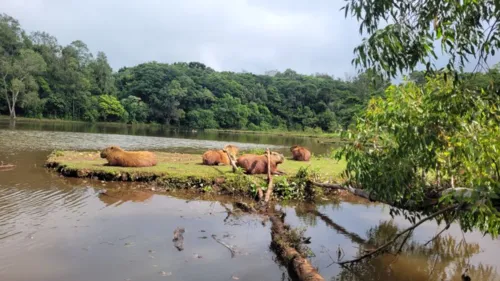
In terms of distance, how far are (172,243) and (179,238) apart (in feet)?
0.69

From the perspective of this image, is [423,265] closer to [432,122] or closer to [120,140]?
[432,122]

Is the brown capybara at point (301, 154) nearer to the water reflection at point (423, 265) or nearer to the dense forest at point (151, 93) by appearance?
the water reflection at point (423, 265)

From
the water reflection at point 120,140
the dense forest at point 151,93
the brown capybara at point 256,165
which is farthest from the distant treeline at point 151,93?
the brown capybara at point 256,165

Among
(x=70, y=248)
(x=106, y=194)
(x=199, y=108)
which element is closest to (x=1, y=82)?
(x=199, y=108)

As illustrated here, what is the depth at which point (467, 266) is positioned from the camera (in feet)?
26.5

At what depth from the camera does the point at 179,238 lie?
8242mm

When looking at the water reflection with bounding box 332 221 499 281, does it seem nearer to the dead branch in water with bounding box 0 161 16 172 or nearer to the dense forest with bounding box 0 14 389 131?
the dead branch in water with bounding box 0 161 16 172

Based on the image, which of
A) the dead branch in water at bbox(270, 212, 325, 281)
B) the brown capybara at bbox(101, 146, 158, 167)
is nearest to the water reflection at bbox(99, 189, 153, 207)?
the brown capybara at bbox(101, 146, 158, 167)

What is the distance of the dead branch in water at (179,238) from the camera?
25.8ft

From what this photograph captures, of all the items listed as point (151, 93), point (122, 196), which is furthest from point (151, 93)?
point (122, 196)

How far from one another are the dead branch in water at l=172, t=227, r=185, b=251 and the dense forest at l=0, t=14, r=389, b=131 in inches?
2071

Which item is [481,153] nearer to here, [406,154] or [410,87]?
[406,154]

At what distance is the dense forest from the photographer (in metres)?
64.3

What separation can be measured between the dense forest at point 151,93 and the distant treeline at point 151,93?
0.14 meters
